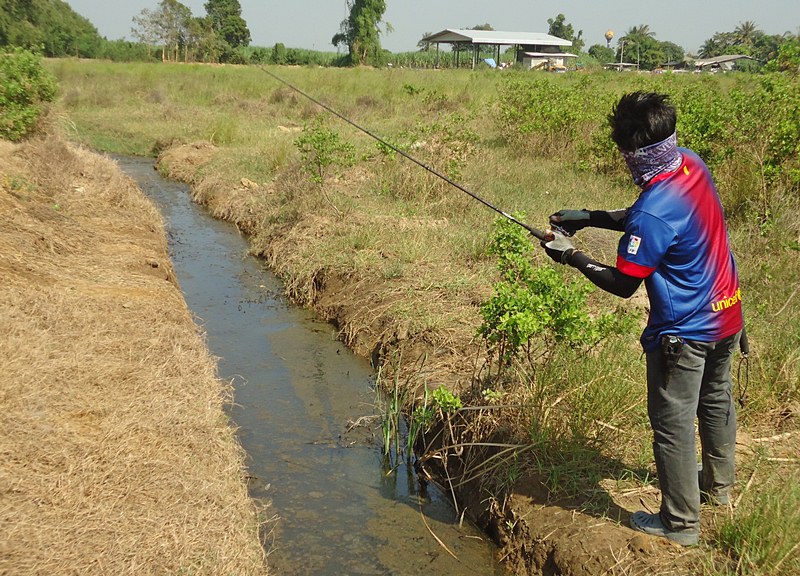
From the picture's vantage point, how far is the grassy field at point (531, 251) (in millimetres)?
4324

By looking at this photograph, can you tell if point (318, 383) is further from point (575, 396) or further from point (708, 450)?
point (708, 450)

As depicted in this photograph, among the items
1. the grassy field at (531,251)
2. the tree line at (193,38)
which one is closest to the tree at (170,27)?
the tree line at (193,38)

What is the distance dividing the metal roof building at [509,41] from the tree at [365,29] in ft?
12.9

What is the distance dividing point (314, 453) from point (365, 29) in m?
48.4

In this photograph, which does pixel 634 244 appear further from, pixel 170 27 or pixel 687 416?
pixel 170 27

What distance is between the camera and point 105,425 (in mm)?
4320

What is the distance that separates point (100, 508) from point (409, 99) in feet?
58.8

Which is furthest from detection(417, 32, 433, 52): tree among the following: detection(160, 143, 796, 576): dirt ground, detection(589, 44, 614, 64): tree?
detection(160, 143, 796, 576): dirt ground

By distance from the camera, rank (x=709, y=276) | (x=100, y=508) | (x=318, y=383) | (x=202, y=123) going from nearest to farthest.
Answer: (x=709, y=276) < (x=100, y=508) < (x=318, y=383) < (x=202, y=123)

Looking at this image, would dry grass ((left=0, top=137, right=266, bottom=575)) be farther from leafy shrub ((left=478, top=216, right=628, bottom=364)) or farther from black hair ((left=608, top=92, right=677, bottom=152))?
black hair ((left=608, top=92, right=677, bottom=152))

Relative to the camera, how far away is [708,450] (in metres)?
3.68

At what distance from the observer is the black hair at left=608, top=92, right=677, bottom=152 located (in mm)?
3154

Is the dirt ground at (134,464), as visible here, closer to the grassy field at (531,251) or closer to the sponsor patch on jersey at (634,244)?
the grassy field at (531,251)

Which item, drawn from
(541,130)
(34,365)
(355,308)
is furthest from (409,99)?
(34,365)
